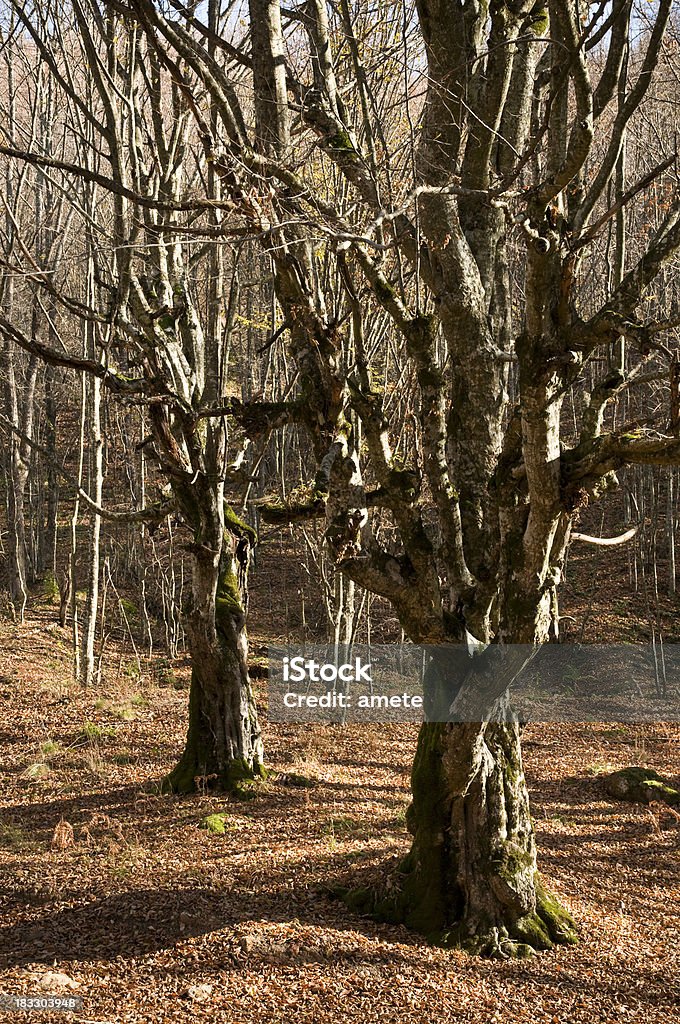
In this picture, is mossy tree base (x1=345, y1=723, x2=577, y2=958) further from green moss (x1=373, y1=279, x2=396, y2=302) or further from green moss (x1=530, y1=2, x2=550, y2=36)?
green moss (x1=530, y1=2, x2=550, y2=36)

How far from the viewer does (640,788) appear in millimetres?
7574

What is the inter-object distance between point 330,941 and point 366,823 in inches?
80.5


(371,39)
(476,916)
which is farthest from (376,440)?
(371,39)

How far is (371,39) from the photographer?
784 cm

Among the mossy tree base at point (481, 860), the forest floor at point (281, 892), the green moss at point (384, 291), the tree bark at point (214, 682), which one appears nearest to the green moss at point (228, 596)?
the tree bark at point (214, 682)

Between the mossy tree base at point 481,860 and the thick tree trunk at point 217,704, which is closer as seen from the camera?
the mossy tree base at point 481,860

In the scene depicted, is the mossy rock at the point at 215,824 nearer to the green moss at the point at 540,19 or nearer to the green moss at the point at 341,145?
the green moss at the point at 341,145

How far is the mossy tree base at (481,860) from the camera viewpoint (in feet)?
14.3

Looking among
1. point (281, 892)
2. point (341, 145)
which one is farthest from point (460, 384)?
point (281, 892)

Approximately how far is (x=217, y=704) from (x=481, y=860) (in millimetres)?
3287

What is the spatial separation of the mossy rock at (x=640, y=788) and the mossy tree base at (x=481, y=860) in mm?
3228

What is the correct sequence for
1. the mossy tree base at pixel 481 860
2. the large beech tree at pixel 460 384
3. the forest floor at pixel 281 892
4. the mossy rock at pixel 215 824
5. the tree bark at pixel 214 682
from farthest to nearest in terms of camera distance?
the tree bark at pixel 214 682 → the mossy rock at pixel 215 824 → the mossy tree base at pixel 481 860 → the forest floor at pixel 281 892 → the large beech tree at pixel 460 384

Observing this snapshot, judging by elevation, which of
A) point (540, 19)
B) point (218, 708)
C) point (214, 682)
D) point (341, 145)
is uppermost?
point (540, 19)

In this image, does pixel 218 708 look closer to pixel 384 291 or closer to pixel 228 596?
pixel 228 596
